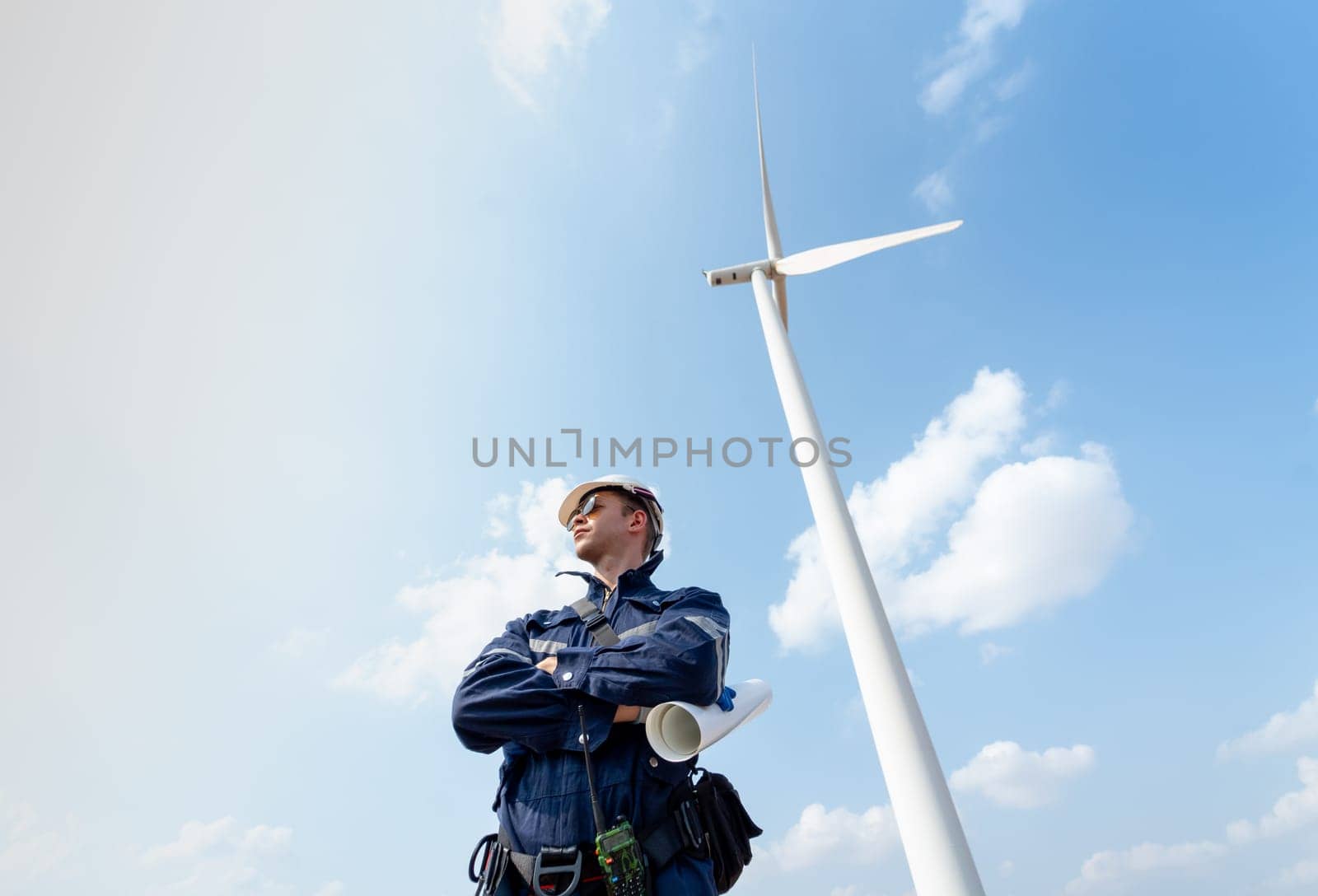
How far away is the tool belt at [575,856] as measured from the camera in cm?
470

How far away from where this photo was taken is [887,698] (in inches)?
176

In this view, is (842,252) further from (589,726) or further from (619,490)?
(589,726)

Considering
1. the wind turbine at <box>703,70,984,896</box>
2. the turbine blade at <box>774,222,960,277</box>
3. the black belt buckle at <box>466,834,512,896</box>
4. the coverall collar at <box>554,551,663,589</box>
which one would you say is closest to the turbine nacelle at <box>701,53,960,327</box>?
the turbine blade at <box>774,222,960,277</box>

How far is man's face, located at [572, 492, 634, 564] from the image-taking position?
675 cm

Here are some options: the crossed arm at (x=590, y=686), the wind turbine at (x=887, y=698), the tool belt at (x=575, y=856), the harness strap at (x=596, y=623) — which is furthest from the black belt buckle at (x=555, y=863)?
the wind turbine at (x=887, y=698)

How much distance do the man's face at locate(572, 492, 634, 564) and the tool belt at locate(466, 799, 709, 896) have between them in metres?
2.35

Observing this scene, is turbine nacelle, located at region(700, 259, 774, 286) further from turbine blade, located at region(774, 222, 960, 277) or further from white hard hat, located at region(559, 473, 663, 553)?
white hard hat, located at region(559, 473, 663, 553)

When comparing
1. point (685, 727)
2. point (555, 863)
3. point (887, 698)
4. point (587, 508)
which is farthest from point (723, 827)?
point (587, 508)

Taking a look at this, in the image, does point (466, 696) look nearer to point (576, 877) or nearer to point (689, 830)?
point (576, 877)

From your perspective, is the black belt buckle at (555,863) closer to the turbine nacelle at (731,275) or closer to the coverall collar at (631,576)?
the coverall collar at (631,576)

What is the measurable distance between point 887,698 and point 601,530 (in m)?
3.08

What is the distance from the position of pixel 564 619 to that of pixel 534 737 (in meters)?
1.25

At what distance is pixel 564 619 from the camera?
607 centimetres

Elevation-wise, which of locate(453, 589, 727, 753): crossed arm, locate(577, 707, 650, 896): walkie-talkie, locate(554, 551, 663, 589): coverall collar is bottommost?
locate(577, 707, 650, 896): walkie-talkie
